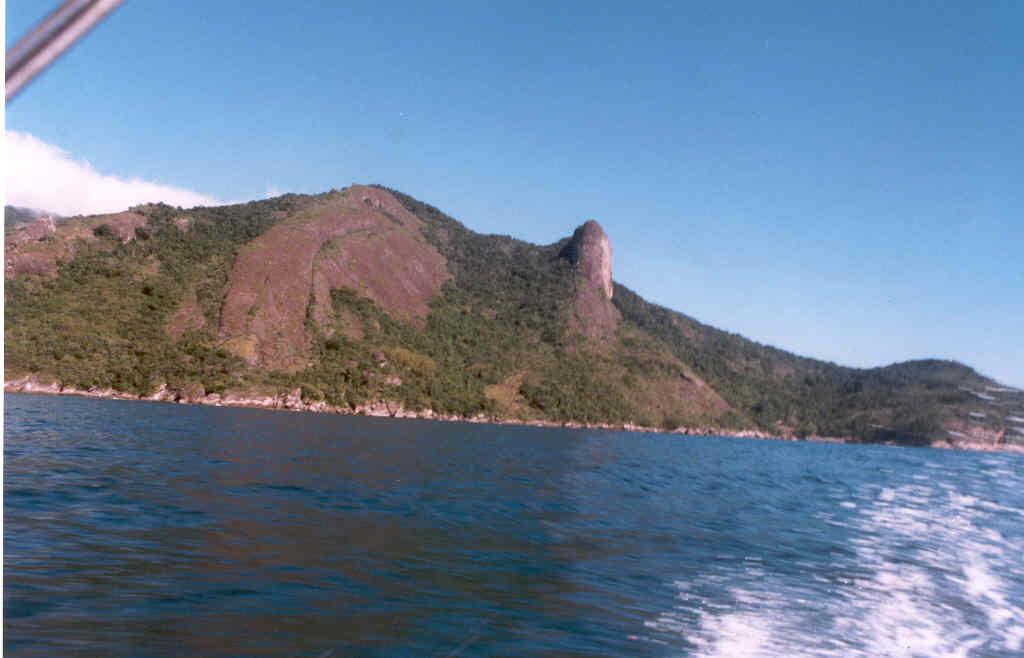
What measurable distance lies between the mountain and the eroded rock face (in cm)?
39

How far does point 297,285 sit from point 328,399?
31443mm

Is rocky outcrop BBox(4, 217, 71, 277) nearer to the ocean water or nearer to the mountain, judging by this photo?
the mountain

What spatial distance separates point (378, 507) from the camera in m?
18.1

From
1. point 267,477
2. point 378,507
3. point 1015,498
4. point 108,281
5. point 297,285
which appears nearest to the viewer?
point 378,507

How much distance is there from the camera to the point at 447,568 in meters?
12.2

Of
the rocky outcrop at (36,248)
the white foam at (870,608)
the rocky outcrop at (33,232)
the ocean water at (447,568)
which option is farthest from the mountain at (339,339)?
the white foam at (870,608)

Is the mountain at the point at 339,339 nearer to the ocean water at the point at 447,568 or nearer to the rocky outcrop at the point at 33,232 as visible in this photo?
the rocky outcrop at the point at 33,232

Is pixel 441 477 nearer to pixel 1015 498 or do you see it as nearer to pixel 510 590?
pixel 510 590

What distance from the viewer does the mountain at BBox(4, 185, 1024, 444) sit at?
95062 millimetres

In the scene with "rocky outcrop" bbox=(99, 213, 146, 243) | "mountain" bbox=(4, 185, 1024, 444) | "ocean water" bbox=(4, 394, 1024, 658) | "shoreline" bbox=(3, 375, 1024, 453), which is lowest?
"shoreline" bbox=(3, 375, 1024, 453)

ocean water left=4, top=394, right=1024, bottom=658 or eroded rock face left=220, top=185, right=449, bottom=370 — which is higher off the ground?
eroded rock face left=220, top=185, right=449, bottom=370

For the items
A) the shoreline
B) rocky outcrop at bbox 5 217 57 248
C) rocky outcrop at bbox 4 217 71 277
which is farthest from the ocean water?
rocky outcrop at bbox 5 217 57 248

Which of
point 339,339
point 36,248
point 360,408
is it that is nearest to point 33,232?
point 36,248

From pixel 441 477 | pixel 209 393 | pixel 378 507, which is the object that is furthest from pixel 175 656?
pixel 209 393
